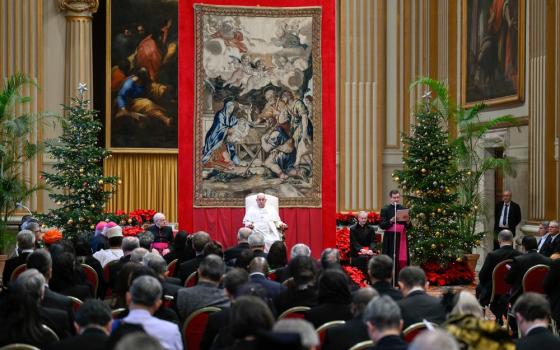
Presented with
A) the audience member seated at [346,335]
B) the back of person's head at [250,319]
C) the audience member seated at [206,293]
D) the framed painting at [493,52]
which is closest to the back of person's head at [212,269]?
the audience member seated at [206,293]

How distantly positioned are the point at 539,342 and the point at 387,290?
187 centimetres

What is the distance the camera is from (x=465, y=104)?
19.9 m

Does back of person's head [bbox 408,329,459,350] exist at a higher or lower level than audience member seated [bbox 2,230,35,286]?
higher

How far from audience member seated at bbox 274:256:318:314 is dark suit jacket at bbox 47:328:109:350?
93.3 inches

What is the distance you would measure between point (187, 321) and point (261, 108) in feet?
31.1

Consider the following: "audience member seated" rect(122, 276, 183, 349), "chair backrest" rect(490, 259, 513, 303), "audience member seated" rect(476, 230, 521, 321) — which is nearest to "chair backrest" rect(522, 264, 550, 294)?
"chair backrest" rect(490, 259, 513, 303)

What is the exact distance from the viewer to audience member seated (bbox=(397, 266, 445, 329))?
255 inches

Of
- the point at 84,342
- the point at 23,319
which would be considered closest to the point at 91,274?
the point at 23,319

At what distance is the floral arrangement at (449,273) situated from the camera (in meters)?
16.3

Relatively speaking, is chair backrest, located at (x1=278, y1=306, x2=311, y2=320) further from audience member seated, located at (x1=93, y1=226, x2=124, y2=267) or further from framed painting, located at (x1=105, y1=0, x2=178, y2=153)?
framed painting, located at (x1=105, y1=0, x2=178, y2=153)

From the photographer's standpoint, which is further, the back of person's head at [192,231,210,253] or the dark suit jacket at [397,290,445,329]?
the back of person's head at [192,231,210,253]

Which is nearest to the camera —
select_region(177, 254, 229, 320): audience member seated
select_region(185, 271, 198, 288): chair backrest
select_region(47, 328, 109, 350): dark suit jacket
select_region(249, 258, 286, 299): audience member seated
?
select_region(47, 328, 109, 350): dark suit jacket

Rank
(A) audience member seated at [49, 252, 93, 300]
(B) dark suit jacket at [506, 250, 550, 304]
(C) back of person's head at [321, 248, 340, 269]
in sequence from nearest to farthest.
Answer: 1. (A) audience member seated at [49, 252, 93, 300]
2. (C) back of person's head at [321, 248, 340, 269]
3. (B) dark suit jacket at [506, 250, 550, 304]

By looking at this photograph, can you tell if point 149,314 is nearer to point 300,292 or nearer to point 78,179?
point 300,292
